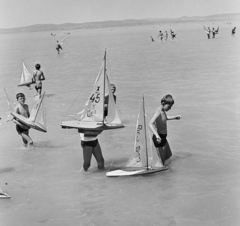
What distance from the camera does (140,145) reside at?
8.09m

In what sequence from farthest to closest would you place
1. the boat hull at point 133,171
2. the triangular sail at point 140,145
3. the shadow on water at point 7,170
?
the shadow on water at point 7,170
the boat hull at point 133,171
the triangular sail at point 140,145

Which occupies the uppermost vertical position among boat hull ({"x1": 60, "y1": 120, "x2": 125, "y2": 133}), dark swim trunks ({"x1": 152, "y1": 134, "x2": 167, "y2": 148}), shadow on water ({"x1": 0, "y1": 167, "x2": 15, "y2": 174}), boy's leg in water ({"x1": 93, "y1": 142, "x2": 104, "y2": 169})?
boat hull ({"x1": 60, "y1": 120, "x2": 125, "y2": 133})

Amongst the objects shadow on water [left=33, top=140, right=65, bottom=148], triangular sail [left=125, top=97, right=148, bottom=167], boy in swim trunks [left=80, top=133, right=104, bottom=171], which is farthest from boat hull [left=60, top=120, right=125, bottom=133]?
shadow on water [left=33, top=140, right=65, bottom=148]

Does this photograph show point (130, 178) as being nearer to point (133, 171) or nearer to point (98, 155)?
point (133, 171)

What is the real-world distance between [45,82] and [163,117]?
17.0 m

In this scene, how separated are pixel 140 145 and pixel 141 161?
1.49 feet

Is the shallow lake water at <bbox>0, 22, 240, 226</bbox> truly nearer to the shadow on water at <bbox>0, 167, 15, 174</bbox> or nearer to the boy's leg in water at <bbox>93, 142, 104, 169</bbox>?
the shadow on water at <bbox>0, 167, 15, 174</bbox>

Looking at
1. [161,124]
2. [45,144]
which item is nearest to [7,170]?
[45,144]

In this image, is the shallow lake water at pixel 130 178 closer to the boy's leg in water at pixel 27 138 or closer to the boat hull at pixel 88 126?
the boy's leg in water at pixel 27 138

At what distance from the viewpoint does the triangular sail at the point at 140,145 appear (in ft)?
26.1

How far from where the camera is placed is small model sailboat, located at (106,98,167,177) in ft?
26.3

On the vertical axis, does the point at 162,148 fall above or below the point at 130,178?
above

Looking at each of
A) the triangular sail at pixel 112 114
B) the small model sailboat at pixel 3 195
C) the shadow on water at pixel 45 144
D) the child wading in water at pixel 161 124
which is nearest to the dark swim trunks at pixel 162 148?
the child wading in water at pixel 161 124

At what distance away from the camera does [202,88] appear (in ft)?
59.5
